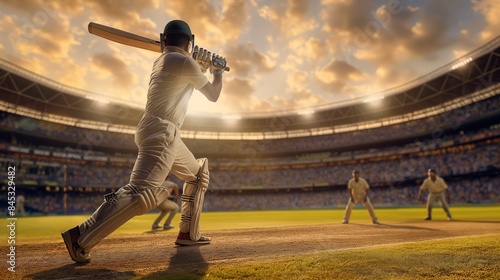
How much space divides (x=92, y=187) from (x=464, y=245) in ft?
145

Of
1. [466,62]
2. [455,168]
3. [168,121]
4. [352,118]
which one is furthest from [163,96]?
[352,118]

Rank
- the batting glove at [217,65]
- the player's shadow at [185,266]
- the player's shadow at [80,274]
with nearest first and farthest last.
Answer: the player's shadow at [185,266], the player's shadow at [80,274], the batting glove at [217,65]

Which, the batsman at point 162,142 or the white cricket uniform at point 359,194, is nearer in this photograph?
the batsman at point 162,142

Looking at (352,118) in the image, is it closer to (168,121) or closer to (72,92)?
(72,92)

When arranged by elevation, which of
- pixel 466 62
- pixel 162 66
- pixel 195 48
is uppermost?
pixel 466 62

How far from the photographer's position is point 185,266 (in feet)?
10.7

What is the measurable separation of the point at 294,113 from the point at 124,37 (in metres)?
45.5

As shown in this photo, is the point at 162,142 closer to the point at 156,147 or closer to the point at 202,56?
the point at 156,147

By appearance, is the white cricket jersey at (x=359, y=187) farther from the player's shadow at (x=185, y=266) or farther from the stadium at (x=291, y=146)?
the stadium at (x=291, y=146)

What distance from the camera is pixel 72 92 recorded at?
37.2 m

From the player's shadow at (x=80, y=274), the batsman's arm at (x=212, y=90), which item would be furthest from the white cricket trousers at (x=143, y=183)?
the batsman's arm at (x=212, y=90)

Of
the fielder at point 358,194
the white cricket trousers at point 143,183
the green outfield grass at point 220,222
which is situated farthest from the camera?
the fielder at point 358,194

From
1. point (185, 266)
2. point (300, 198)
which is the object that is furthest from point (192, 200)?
point (300, 198)

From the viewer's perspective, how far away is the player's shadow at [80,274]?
2947mm
